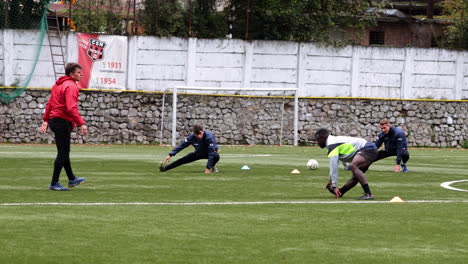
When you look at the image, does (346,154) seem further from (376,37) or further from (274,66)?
(376,37)

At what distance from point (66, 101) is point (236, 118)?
87.9 feet

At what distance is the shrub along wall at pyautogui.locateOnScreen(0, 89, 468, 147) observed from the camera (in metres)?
38.9

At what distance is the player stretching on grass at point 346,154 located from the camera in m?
13.6

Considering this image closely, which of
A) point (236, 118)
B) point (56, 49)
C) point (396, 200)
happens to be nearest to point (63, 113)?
point (396, 200)

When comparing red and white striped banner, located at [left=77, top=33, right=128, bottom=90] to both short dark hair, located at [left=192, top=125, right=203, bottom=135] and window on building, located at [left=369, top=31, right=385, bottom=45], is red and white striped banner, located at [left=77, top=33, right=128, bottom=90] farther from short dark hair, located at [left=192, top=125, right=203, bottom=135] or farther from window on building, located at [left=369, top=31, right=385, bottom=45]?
window on building, located at [left=369, top=31, right=385, bottom=45]

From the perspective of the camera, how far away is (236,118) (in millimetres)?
41094

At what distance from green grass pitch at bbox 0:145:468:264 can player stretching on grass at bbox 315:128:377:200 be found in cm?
24

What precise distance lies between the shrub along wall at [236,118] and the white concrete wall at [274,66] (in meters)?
0.58

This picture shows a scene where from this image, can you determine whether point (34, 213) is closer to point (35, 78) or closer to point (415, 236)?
point (415, 236)

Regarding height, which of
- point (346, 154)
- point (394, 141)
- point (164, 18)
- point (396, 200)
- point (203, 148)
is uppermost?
point (164, 18)

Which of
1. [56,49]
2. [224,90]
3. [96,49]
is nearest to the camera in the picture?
[56,49]

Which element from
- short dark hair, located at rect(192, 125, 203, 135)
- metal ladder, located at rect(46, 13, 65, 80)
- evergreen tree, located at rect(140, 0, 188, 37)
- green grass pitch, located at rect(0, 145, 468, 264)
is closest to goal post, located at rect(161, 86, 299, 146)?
evergreen tree, located at rect(140, 0, 188, 37)

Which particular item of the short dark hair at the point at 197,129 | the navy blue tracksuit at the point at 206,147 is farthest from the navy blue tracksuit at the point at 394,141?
the short dark hair at the point at 197,129

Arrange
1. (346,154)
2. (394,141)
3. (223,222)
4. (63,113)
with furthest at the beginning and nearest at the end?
(394,141) < (63,113) < (346,154) < (223,222)
